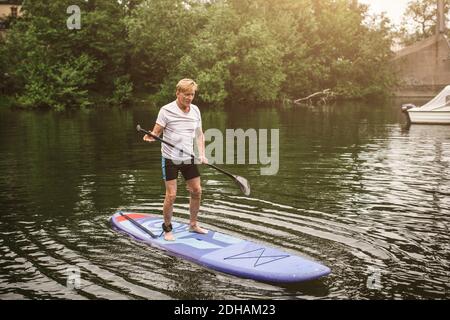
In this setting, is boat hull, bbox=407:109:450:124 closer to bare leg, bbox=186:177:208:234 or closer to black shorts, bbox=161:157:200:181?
bare leg, bbox=186:177:208:234

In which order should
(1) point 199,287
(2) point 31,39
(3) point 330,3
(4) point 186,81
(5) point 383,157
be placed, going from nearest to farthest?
1. (1) point 199,287
2. (4) point 186,81
3. (5) point 383,157
4. (2) point 31,39
5. (3) point 330,3

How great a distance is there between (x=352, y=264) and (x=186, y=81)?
3.16m

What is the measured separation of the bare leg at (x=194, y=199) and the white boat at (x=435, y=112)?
2154cm

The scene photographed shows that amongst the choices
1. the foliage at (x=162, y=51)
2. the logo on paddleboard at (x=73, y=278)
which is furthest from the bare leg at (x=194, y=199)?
the foliage at (x=162, y=51)

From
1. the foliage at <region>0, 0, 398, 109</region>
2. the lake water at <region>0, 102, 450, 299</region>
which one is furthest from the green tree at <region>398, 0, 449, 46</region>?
the lake water at <region>0, 102, 450, 299</region>

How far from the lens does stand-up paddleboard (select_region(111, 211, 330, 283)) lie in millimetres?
6172

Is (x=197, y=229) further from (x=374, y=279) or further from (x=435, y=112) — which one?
(x=435, y=112)

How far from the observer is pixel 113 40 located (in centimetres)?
4547

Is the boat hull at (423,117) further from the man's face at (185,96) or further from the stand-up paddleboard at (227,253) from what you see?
Answer: the man's face at (185,96)

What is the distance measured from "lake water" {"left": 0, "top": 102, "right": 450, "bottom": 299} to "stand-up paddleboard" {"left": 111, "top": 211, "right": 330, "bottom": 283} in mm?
137
